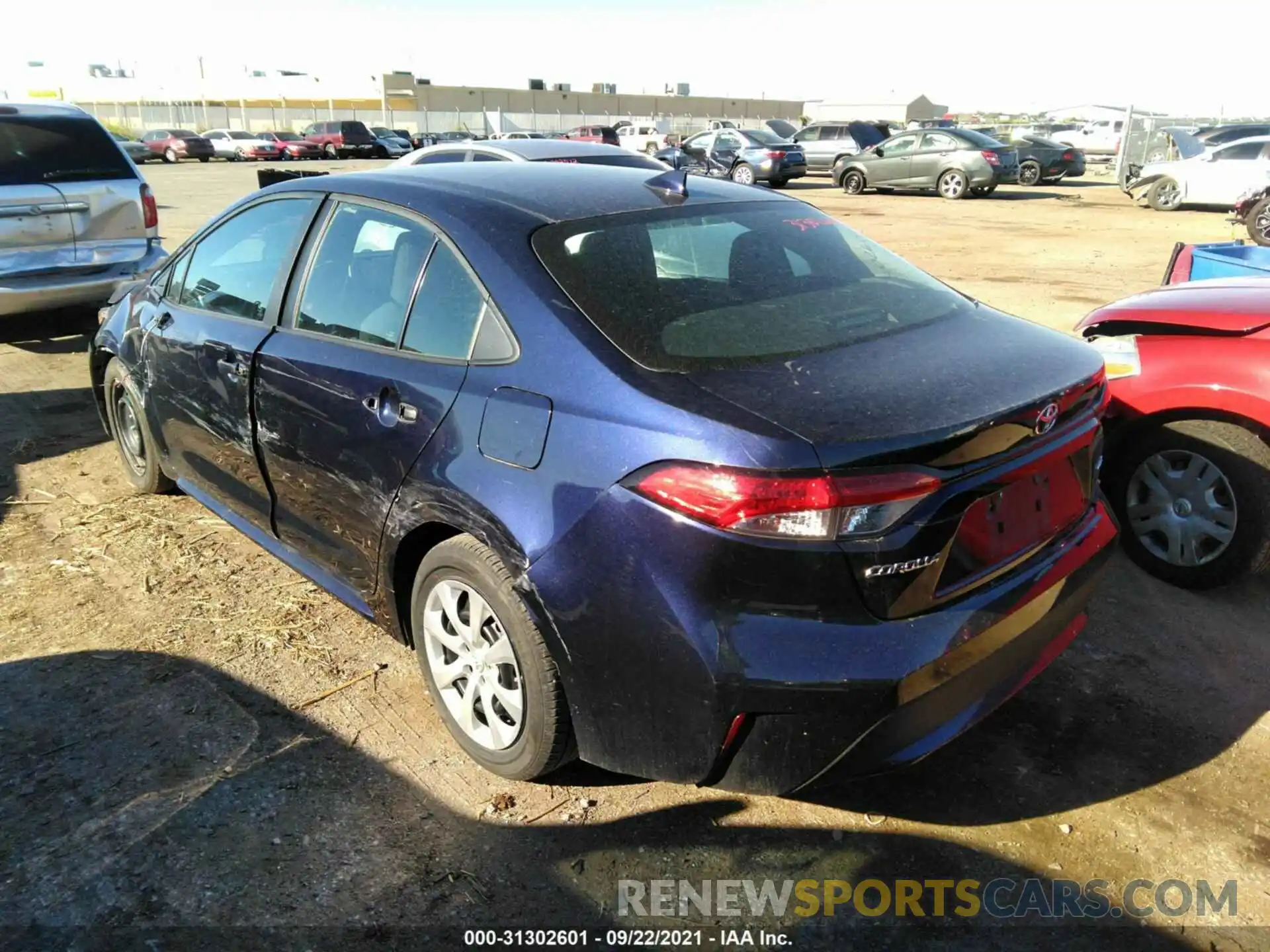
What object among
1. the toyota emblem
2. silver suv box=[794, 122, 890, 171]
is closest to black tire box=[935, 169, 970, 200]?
silver suv box=[794, 122, 890, 171]

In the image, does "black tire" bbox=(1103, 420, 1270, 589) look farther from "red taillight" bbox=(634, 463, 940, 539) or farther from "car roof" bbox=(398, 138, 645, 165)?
"car roof" bbox=(398, 138, 645, 165)

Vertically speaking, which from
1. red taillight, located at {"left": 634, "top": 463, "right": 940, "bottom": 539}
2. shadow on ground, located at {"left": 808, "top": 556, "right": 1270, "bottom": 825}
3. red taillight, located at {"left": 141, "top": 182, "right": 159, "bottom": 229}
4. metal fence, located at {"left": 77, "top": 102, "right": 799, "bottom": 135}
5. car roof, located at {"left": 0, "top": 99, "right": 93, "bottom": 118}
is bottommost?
shadow on ground, located at {"left": 808, "top": 556, "right": 1270, "bottom": 825}

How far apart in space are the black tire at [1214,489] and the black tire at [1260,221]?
42.3 feet

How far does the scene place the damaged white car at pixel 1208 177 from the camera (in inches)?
715

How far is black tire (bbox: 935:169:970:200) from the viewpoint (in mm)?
22125

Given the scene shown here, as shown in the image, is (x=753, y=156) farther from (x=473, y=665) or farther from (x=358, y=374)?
(x=473, y=665)

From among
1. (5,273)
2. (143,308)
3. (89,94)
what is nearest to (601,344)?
(143,308)

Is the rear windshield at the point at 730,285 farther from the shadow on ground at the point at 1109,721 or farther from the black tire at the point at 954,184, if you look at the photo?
the black tire at the point at 954,184

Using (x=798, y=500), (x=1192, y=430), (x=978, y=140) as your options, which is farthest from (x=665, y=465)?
(x=978, y=140)

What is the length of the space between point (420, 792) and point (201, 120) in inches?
2776

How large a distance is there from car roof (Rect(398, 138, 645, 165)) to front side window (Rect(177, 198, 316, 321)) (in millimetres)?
5205

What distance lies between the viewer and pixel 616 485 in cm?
227

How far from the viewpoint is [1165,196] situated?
19797 millimetres

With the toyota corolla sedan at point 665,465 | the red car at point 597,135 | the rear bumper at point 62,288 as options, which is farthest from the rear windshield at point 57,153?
the red car at point 597,135
